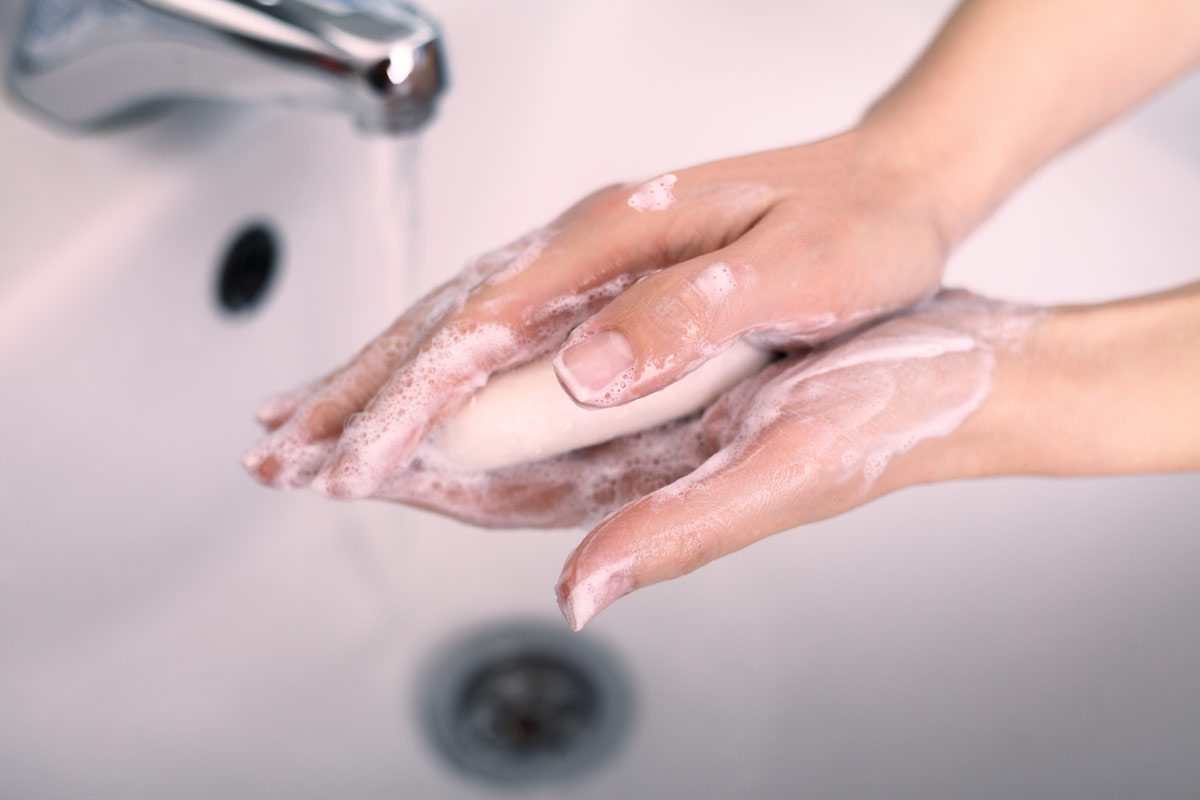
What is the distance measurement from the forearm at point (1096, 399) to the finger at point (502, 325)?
17cm

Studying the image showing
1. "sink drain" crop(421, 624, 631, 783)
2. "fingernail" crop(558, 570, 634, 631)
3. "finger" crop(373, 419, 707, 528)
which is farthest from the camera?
"sink drain" crop(421, 624, 631, 783)

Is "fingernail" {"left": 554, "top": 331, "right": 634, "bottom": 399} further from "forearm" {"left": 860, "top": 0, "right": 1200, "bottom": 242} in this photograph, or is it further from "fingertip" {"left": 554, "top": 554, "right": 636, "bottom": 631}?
"forearm" {"left": 860, "top": 0, "right": 1200, "bottom": 242}

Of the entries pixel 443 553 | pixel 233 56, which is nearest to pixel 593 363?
pixel 233 56

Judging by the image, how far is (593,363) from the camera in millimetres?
313

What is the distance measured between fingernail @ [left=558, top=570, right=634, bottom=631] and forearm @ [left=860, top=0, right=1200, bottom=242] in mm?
260

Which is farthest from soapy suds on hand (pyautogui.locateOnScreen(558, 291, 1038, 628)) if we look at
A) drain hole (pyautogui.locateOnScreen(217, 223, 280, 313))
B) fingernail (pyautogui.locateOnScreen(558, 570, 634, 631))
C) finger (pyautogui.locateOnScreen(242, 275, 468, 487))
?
drain hole (pyautogui.locateOnScreen(217, 223, 280, 313))

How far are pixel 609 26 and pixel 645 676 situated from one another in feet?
1.56

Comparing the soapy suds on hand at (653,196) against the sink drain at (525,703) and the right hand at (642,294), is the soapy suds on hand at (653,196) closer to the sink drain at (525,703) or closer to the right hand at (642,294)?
the right hand at (642,294)

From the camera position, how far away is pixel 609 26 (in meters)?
0.70

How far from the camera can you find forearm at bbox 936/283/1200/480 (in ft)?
1.42

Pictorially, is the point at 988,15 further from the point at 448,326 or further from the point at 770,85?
the point at 448,326

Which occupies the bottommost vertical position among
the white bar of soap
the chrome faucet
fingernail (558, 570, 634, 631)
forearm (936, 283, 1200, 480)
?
forearm (936, 283, 1200, 480)

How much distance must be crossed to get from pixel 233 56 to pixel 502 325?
161 millimetres

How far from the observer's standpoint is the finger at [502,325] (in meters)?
0.36
